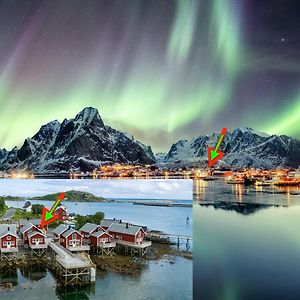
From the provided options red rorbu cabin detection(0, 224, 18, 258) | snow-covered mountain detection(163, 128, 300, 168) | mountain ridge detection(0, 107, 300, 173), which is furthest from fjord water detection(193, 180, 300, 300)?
red rorbu cabin detection(0, 224, 18, 258)

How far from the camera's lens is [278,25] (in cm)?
625

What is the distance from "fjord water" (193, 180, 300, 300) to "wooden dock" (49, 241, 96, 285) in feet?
5.44

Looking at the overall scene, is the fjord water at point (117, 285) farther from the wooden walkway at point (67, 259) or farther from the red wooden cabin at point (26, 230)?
the red wooden cabin at point (26, 230)

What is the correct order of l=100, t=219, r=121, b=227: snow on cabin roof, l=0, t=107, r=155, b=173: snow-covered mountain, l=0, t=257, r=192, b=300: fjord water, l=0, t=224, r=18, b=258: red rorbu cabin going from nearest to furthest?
1. l=0, t=257, r=192, b=300: fjord water
2. l=0, t=224, r=18, b=258: red rorbu cabin
3. l=100, t=219, r=121, b=227: snow on cabin roof
4. l=0, t=107, r=155, b=173: snow-covered mountain

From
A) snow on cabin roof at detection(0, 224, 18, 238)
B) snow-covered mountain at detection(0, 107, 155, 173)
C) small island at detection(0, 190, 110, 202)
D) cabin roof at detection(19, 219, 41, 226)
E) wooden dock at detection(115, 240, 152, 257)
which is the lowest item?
wooden dock at detection(115, 240, 152, 257)

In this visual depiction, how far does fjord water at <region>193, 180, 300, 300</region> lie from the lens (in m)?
5.48

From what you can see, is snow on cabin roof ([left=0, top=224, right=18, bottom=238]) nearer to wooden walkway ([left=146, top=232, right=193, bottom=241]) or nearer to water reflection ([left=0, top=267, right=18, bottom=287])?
water reflection ([left=0, top=267, right=18, bottom=287])

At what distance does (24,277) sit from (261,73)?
4.48 meters

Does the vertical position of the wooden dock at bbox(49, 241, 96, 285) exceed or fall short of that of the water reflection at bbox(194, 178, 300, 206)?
it falls short

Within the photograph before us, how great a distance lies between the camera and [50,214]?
413cm

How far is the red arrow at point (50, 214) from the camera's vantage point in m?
4.08

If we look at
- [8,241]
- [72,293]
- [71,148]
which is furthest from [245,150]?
[8,241]

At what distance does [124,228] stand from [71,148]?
41.2 inches

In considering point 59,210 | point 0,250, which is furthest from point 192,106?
point 0,250
